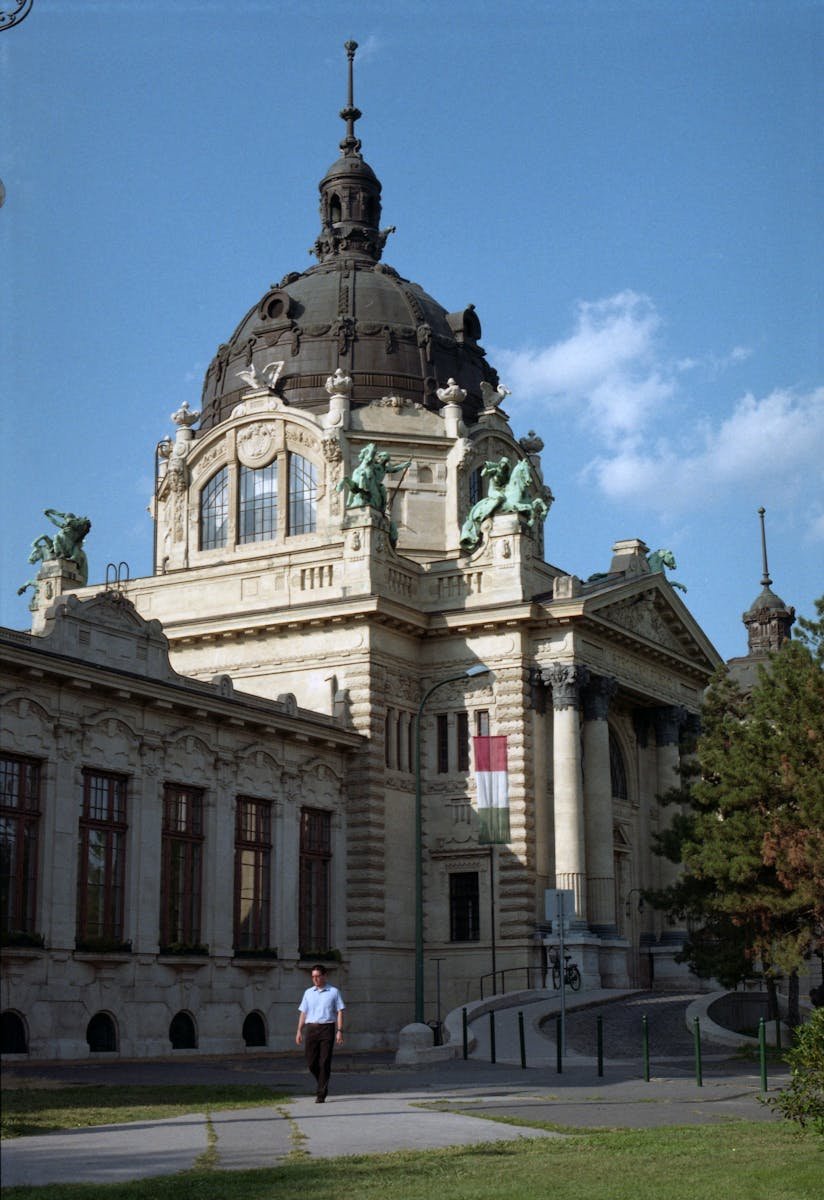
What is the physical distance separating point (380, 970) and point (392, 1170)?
34.8 m

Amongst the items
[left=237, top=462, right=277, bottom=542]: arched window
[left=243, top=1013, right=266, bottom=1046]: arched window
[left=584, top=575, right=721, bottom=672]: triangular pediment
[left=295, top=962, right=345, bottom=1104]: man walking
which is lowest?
[left=243, top=1013, right=266, bottom=1046]: arched window

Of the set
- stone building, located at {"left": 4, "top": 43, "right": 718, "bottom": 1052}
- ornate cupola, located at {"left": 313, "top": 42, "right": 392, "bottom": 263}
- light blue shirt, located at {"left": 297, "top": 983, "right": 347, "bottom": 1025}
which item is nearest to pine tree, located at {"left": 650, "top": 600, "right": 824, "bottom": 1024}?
stone building, located at {"left": 4, "top": 43, "right": 718, "bottom": 1052}

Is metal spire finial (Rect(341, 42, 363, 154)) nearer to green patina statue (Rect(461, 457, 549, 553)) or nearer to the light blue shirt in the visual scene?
green patina statue (Rect(461, 457, 549, 553))

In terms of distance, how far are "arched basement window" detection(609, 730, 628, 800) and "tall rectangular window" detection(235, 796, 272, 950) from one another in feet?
55.2

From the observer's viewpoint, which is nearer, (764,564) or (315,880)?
(315,880)

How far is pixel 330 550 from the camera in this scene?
5241 cm

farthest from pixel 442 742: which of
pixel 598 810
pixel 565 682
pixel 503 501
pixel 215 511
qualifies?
pixel 215 511

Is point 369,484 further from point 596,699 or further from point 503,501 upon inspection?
point 596,699

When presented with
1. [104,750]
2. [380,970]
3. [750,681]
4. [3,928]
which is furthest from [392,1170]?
[750,681]

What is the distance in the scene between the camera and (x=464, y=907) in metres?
51.8

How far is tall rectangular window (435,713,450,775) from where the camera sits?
174ft

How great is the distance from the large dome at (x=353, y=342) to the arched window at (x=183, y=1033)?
89.2ft

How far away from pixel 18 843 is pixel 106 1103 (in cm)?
1468

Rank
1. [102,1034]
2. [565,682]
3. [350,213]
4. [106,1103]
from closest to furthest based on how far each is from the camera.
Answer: [106,1103]
[102,1034]
[565,682]
[350,213]
